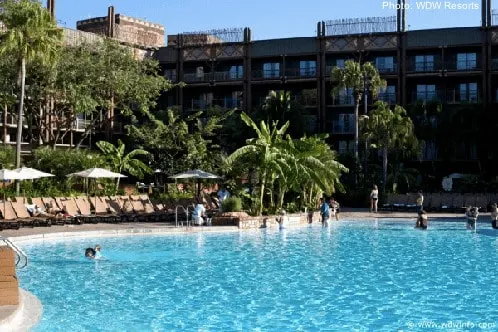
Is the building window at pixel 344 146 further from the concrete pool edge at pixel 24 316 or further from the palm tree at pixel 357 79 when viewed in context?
the concrete pool edge at pixel 24 316

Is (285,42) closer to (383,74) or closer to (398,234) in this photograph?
(383,74)

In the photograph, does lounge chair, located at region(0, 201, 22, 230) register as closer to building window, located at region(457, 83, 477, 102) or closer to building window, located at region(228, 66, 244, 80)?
building window, located at region(228, 66, 244, 80)

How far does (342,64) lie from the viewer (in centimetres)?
5159

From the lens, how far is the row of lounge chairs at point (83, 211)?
22897mm

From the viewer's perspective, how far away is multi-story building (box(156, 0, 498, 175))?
4812cm

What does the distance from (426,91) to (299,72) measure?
9.92 m

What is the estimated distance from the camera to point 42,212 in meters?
24.0

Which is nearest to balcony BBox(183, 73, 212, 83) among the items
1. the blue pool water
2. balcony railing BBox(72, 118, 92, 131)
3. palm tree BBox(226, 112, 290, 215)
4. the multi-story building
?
the multi-story building

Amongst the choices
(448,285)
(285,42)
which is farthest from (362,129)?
(448,285)

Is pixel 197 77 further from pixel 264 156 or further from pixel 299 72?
pixel 264 156

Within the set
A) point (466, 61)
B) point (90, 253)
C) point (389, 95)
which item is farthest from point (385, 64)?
point (90, 253)

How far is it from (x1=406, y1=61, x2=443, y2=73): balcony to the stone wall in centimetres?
4399

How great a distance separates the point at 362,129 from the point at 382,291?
1156 inches

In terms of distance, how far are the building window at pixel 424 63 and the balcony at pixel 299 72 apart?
7.91 meters
